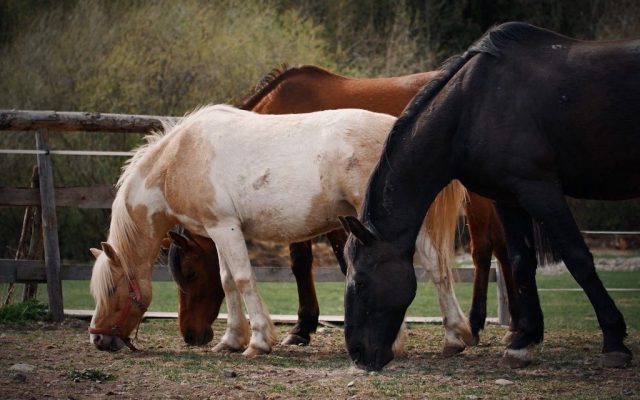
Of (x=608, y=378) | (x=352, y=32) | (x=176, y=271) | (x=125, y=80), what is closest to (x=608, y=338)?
(x=608, y=378)

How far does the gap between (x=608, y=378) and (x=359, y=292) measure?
1.45 meters

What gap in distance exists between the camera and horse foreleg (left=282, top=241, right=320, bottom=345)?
24.2 feet

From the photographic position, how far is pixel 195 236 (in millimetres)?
7117

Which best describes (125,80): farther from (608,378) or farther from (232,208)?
(608,378)

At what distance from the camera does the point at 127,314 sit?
6602 mm

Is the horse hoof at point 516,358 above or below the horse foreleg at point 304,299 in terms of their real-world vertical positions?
above

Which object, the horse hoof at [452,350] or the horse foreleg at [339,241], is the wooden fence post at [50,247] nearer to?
the horse foreleg at [339,241]

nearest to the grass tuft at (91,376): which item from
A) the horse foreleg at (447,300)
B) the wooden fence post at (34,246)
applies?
the horse foreleg at (447,300)

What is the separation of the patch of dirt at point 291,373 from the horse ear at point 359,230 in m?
0.77

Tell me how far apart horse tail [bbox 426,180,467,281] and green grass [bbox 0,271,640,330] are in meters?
2.31

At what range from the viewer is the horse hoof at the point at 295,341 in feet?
24.0

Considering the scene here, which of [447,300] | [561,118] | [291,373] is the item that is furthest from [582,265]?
[291,373]

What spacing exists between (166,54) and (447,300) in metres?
12.5

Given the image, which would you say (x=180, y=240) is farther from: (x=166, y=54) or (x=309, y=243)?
(x=166, y=54)
